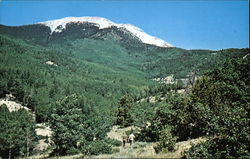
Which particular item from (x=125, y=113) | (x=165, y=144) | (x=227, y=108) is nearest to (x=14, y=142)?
(x=125, y=113)

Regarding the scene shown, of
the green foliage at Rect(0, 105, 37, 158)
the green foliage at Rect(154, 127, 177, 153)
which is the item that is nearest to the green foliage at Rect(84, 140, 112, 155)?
the green foliage at Rect(154, 127, 177, 153)

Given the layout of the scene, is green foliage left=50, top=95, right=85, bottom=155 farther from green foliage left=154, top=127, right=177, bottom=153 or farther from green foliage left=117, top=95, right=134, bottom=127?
green foliage left=117, top=95, right=134, bottom=127

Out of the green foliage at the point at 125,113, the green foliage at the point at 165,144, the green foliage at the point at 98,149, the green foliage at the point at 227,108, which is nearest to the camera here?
the green foliage at the point at 227,108

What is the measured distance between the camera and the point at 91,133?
2121 inches

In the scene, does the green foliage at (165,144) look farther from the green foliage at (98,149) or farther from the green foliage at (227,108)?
the green foliage at (98,149)

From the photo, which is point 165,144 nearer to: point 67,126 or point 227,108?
point 227,108

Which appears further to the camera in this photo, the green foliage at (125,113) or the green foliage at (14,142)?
the green foliage at (125,113)

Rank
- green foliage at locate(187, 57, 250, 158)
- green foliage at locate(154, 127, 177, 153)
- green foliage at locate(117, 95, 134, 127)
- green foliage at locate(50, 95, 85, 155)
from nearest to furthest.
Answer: green foliage at locate(187, 57, 250, 158)
green foliage at locate(154, 127, 177, 153)
green foliage at locate(50, 95, 85, 155)
green foliage at locate(117, 95, 134, 127)

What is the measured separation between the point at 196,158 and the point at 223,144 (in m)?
3.13

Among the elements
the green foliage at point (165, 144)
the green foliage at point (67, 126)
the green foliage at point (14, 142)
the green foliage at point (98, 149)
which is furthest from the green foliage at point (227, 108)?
the green foliage at point (14, 142)

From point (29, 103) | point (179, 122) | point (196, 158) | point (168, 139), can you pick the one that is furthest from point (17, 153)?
point (29, 103)

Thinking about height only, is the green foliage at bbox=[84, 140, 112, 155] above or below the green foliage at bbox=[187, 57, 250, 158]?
below

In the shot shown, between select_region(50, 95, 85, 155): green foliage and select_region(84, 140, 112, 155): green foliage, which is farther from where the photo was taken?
select_region(50, 95, 85, 155): green foliage

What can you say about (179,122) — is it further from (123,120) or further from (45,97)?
(45,97)
